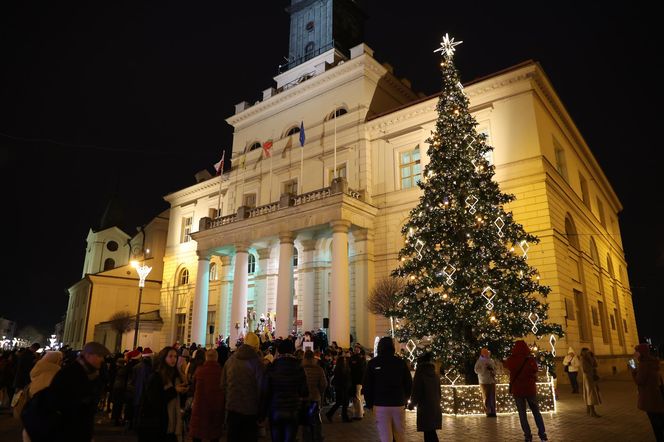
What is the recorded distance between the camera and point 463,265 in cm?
1441

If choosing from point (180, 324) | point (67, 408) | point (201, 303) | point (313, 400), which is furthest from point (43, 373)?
point (180, 324)

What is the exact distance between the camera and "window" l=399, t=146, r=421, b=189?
25594 mm

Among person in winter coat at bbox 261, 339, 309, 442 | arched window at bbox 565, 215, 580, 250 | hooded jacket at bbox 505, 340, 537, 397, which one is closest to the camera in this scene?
person in winter coat at bbox 261, 339, 309, 442

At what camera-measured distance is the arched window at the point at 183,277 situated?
123 feet

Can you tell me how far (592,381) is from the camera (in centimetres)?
1112

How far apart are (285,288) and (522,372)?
1656cm

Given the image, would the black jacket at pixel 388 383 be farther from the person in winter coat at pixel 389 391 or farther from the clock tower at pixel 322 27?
the clock tower at pixel 322 27

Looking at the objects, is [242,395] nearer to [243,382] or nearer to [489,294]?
[243,382]

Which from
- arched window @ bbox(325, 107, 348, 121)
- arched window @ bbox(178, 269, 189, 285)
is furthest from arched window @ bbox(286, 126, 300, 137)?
arched window @ bbox(178, 269, 189, 285)

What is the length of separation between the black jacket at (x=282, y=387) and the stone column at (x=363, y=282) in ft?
59.5

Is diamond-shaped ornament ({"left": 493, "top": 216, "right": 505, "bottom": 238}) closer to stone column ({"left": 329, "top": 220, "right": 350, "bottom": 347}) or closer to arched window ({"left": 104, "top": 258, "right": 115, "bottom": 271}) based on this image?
stone column ({"left": 329, "top": 220, "right": 350, "bottom": 347})

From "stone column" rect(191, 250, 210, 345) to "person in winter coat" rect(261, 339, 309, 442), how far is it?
76.3 ft

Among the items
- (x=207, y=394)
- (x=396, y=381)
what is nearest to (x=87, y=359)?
(x=207, y=394)

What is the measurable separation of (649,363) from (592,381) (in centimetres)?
426
